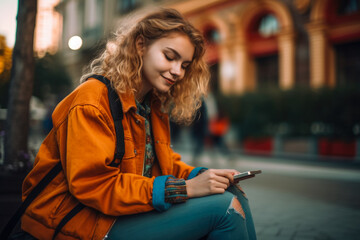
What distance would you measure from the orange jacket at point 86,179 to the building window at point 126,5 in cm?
2179

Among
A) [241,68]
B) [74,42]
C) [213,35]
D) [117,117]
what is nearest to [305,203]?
[117,117]

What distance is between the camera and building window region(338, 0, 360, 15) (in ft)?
42.1

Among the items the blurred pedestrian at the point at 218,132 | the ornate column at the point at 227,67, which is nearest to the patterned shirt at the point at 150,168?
the blurred pedestrian at the point at 218,132

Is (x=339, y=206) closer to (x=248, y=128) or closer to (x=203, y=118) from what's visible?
(x=203, y=118)

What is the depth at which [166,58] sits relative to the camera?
1794mm

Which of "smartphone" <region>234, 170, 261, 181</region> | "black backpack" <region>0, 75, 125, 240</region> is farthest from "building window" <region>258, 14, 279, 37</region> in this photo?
"black backpack" <region>0, 75, 125, 240</region>

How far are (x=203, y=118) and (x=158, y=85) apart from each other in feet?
19.8

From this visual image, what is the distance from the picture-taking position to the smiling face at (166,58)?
177 centimetres

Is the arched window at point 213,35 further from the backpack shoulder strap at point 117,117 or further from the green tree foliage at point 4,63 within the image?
the backpack shoulder strap at point 117,117

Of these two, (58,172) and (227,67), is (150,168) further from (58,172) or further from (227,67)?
(227,67)

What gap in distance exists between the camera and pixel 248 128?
37.8ft

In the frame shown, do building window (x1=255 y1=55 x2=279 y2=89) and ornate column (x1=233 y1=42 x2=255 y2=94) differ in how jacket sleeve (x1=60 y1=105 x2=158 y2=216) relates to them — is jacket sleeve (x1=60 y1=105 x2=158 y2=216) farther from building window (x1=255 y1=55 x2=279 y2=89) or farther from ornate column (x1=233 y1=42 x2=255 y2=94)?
ornate column (x1=233 y1=42 x2=255 y2=94)

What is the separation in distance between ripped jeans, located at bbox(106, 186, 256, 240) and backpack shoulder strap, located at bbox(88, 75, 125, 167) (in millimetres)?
267

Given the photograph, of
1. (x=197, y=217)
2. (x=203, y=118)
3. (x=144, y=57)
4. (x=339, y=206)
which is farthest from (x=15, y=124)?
(x=203, y=118)
